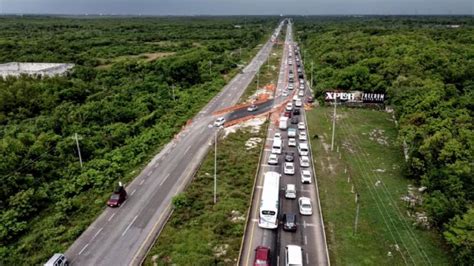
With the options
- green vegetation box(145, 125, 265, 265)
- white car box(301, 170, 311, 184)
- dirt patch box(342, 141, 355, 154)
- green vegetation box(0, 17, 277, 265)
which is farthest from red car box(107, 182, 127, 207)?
dirt patch box(342, 141, 355, 154)

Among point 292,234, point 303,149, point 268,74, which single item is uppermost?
point 268,74

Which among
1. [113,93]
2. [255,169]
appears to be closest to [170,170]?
[255,169]

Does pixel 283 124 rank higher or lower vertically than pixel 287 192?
higher

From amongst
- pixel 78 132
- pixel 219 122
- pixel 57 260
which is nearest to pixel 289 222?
pixel 57 260

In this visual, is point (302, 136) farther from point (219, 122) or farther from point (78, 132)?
point (78, 132)

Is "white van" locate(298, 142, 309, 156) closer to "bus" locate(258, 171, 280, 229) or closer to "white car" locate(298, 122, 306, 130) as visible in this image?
"white car" locate(298, 122, 306, 130)

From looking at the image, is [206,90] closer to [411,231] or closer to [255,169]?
[255,169]
